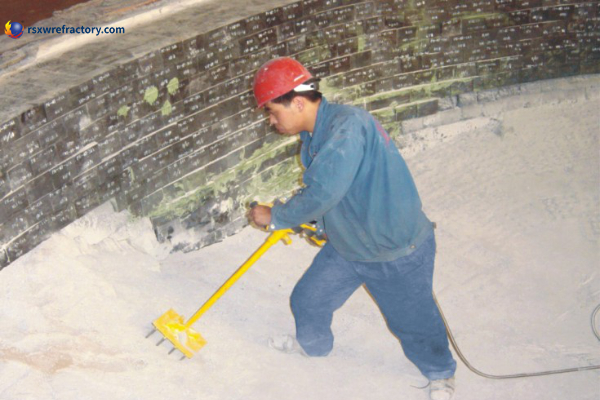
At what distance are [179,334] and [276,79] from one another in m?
1.59

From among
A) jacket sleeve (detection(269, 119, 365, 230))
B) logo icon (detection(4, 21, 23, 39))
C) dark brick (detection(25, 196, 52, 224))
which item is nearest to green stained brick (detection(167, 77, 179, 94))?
dark brick (detection(25, 196, 52, 224))

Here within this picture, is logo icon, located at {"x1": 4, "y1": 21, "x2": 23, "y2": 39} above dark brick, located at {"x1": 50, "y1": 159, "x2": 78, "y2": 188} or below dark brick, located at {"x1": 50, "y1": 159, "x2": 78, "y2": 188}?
above

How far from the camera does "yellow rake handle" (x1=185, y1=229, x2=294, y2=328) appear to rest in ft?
14.2

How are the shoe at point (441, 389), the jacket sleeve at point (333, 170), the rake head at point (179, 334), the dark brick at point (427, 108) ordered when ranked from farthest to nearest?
1. the dark brick at point (427, 108)
2. the rake head at point (179, 334)
3. the shoe at point (441, 389)
4. the jacket sleeve at point (333, 170)

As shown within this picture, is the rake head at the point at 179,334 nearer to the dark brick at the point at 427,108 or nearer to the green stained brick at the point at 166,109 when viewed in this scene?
the green stained brick at the point at 166,109

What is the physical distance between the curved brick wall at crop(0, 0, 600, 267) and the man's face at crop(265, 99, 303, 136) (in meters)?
1.10

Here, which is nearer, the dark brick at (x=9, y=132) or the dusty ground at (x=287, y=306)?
the dark brick at (x=9, y=132)

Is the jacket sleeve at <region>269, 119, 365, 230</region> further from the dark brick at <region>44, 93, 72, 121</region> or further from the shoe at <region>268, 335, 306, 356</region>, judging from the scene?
the dark brick at <region>44, 93, 72, 121</region>

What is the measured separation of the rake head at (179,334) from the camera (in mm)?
4570

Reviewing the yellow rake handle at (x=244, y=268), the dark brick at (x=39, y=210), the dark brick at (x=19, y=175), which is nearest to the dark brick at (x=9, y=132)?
the dark brick at (x=19, y=175)


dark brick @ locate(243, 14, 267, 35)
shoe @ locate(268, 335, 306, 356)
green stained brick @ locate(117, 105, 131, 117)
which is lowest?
shoe @ locate(268, 335, 306, 356)

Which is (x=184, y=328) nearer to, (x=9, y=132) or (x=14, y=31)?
(x=9, y=132)

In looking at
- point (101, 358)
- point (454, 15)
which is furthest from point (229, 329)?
point (454, 15)

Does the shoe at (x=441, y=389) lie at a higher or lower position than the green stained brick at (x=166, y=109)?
lower
